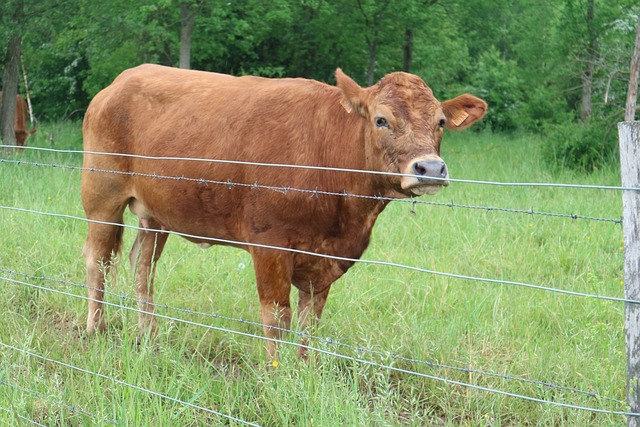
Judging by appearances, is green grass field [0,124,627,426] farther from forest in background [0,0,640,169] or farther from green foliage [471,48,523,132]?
green foliage [471,48,523,132]

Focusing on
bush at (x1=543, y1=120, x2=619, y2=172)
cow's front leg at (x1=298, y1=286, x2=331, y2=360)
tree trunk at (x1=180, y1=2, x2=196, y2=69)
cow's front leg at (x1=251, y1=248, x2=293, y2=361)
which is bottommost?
cow's front leg at (x1=298, y1=286, x2=331, y2=360)

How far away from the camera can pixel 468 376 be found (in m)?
4.17

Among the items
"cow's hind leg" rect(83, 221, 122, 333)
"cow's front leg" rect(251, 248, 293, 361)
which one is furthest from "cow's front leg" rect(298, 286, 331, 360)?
"cow's hind leg" rect(83, 221, 122, 333)

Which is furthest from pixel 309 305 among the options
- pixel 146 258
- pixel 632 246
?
pixel 632 246

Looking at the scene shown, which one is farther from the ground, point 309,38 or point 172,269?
point 309,38

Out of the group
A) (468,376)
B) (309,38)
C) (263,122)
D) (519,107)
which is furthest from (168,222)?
(519,107)

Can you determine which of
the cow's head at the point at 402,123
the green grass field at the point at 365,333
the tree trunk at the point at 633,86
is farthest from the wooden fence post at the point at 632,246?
the tree trunk at the point at 633,86

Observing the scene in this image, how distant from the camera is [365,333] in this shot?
15.0 feet

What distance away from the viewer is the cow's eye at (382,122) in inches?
158

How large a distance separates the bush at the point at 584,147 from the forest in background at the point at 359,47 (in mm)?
23

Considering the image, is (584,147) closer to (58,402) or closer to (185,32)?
(185,32)

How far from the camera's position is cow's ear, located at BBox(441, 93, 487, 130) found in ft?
14.1

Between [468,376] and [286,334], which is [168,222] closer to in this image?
[286,334]

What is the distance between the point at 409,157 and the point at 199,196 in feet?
4.58
